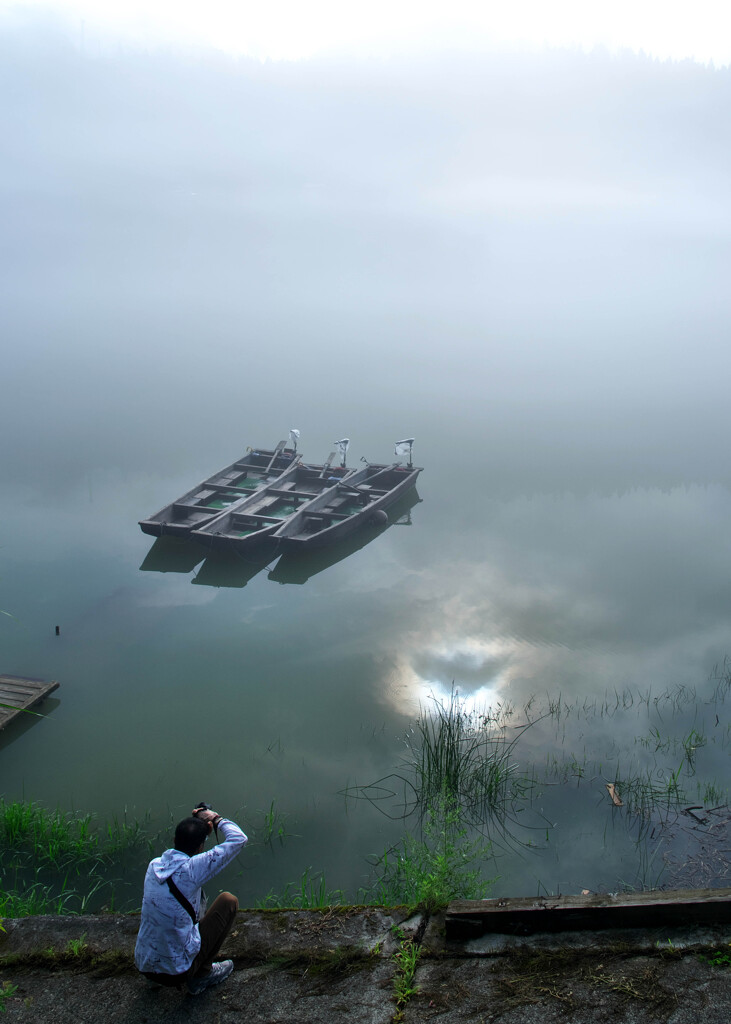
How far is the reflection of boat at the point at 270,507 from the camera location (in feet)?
44.2

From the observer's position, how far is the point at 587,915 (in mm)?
4277

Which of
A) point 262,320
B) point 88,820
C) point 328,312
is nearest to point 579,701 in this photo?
point 88,820

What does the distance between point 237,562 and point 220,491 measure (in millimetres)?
2498

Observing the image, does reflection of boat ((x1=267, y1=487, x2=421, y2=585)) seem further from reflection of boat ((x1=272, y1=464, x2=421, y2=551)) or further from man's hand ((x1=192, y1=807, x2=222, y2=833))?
man's hand ((x1=192, y1=807, x2=222, y2=833))

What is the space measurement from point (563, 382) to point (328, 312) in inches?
1411

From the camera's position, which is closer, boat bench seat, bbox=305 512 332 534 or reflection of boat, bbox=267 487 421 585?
reflection of boat, bbox=267 487 421 585

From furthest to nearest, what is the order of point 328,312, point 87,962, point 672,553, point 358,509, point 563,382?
point 328,312 → point 563,382 → point 358,509 → point 672,553 → point 87,962

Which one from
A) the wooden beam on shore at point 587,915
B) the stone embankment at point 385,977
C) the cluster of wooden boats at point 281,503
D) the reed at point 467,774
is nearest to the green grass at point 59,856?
the stone embankment at point 385,977

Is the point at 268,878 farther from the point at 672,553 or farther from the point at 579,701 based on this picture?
the point at 672,553

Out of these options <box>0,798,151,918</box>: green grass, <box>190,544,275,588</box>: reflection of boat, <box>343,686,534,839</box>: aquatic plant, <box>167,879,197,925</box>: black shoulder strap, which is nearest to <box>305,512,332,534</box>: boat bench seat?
<box>190,544,275,588</box>: reflection of boat

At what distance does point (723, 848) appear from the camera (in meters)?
6.89

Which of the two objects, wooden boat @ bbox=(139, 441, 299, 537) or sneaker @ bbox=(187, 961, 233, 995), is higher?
wooden boat @ bbox=(139, 441, 299, 537)

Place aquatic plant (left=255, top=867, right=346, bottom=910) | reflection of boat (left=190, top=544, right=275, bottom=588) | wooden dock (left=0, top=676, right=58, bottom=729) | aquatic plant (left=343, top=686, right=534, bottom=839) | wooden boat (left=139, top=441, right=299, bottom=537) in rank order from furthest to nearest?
1. wooden boat (left=139, top=441, right=299, bottom=537)
2. reflection of boat (left=190, top=544, right=275, bottom=588)
3. wooden dock (left=0, top=676, right=58, bottom=729)
4. aquatic plant (left=343, top=686, right=534, bottom=839)
5. aquatic plant (left=255, top=867, right=346, bottom=910)

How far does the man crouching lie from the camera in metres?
3.59
